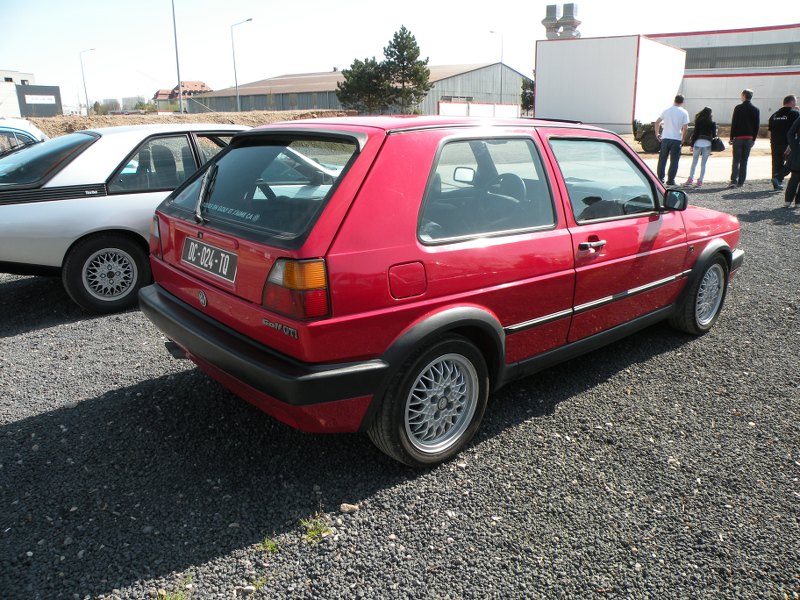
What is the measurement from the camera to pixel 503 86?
7644cm

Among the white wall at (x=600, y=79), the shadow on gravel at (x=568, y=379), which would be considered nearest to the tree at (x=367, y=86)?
the white wall at (x=600, y=79)

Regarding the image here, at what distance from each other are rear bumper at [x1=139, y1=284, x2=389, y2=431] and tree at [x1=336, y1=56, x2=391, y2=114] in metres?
55.2

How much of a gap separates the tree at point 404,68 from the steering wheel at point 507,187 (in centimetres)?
5602

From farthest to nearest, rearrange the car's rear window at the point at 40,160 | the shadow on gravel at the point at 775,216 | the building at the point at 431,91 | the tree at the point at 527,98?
1. the building at the point at 431,91
2. the tree at the point at 527,98
3. the shadow on gravel at the point at 775,216
4. the car's rear window at the point at 40,160

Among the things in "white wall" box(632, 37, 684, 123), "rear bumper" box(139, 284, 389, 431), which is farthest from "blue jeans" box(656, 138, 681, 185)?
"white wall" box(632, 37, 684, 123)

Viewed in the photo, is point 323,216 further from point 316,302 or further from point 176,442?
point 176,442

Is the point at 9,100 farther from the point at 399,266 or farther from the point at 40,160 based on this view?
the point at 399,266

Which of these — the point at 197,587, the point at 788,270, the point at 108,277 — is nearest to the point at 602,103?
the point at 788,270

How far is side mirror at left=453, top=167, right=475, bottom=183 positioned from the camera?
3.34 metres

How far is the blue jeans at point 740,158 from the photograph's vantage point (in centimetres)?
1309

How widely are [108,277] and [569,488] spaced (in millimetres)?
4281

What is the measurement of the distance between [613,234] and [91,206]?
13.7 feet

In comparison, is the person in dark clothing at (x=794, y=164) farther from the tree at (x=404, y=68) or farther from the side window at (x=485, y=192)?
the tree at (x=404, y=68)

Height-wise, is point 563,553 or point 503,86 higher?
point 503,86
